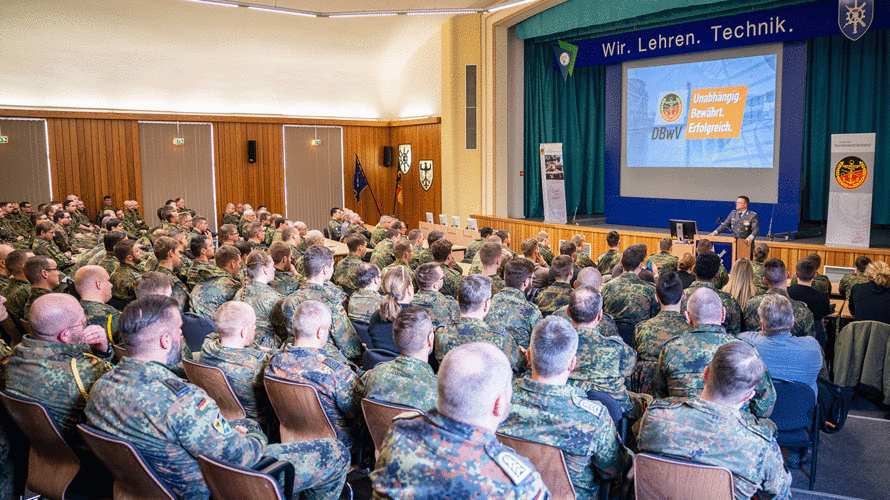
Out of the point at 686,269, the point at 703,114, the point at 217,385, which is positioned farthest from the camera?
the point at 703,114

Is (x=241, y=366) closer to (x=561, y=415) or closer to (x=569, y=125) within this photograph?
(x=561, y=415)

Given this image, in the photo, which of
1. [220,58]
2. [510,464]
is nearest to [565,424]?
[510,464]

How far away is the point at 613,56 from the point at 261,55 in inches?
331

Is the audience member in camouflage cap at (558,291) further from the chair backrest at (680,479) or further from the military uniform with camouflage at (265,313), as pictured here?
the chair backrest at (680,479)

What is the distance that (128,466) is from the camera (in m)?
2.29

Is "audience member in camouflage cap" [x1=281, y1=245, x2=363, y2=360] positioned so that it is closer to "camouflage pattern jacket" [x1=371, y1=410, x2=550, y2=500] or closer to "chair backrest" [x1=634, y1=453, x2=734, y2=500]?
"chair backrest" [x1=634, y1=453, x2=734, y2=500]

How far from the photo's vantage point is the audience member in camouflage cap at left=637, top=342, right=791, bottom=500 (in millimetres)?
2336

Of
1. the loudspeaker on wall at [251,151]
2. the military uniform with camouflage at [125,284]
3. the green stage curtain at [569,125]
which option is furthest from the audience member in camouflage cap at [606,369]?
the loudspeaker on wall at [251,151]

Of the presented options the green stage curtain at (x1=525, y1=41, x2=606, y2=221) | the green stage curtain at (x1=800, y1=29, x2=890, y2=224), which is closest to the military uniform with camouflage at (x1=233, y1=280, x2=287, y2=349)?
the green stage curtain at (x1=800, y1=29, x2=890, y2=224)

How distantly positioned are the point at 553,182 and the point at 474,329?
8968mm

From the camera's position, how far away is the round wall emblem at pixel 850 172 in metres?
8.31

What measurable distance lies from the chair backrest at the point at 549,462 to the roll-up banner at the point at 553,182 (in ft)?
33.0

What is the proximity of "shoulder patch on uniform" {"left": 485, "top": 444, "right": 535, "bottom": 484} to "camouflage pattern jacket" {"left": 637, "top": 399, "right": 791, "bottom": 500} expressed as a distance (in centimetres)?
94

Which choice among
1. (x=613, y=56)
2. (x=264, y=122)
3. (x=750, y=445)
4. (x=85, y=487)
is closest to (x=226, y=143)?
(x=264, y=122)
